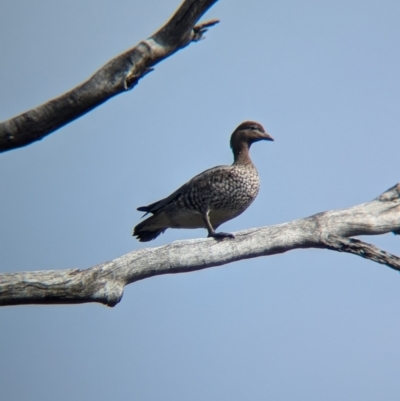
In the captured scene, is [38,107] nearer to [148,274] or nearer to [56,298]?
[56,298]

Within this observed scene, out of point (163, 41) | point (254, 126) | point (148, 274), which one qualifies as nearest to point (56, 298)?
point (148, 274)

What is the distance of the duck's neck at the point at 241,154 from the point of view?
9.80 m

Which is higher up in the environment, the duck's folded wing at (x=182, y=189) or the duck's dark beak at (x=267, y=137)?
the duck's dark beak at (x=267, y=137)

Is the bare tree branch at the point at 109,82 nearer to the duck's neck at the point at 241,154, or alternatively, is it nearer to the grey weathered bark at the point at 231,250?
the grey weathered bark at the point at 231,250

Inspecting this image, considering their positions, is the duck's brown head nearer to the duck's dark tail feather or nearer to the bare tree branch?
the duck's dark tail feather

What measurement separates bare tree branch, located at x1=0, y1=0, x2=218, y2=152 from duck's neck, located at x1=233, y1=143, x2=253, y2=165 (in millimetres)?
4838

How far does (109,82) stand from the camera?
4.76 m

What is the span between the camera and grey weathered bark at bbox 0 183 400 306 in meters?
5.57

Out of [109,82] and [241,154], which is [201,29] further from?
[241,154]

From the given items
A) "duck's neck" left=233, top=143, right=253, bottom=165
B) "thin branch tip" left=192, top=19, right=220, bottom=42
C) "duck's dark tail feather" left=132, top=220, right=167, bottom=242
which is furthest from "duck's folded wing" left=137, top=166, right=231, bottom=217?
"thin branch tip" left=192, top=19, right=220, bottom=42

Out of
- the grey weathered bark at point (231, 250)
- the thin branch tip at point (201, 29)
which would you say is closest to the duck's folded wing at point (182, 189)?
the grey weathered bark at point (231, 250)

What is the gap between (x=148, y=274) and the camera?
6.22 metres

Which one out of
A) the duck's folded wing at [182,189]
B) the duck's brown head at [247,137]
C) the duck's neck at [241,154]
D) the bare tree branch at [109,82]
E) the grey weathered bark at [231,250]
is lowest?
the grey weathered bark at [231,250]

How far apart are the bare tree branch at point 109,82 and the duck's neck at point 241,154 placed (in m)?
4.84
